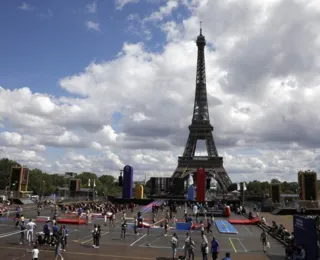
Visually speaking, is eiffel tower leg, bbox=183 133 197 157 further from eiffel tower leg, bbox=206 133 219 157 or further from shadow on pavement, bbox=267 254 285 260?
shadow on pavement, bbox=267 254 285 260

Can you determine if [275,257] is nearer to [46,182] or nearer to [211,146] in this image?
[211,146]

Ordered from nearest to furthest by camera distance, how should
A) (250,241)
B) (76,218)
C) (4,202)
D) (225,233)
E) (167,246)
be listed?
(167,246), (250,241), (225,233), (76,218), (4,202)

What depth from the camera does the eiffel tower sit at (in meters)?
111

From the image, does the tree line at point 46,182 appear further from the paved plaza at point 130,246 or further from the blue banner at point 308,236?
the blue banner at point 308,236

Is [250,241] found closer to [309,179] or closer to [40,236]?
[40,236]

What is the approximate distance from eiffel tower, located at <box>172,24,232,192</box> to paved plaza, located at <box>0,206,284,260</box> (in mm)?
77606

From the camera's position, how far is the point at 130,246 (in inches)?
907

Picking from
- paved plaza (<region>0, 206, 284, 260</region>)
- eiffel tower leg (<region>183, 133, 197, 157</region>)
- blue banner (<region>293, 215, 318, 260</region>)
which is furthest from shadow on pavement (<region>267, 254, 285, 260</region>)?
eiffel tower leg (<region>183, 133, 197, 157</region>)

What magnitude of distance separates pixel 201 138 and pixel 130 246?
100305mm

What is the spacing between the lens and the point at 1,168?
113 m

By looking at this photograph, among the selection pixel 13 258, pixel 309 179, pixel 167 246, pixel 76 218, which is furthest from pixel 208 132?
pixel 13 258

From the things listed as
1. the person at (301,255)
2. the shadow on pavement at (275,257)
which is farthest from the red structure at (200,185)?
the person at (301,255)

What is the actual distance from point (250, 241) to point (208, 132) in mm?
93401

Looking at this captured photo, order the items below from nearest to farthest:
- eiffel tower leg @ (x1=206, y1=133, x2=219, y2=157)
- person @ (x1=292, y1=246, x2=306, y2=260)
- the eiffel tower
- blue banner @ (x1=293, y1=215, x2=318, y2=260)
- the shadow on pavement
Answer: person @ (x1=292, y1=246, x2=306, y2=260) → blue banner @ (x1=293, y1=215, x2=318, y2=260) → the shadow on pavement → the eiffel tower → eiffel tower leg @ (x1=206, y1=133, x2=219, y2=157)
